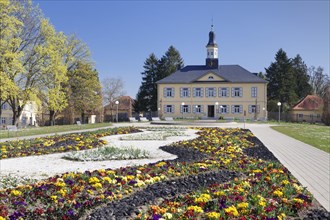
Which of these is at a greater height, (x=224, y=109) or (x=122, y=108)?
(x=122, y=108)

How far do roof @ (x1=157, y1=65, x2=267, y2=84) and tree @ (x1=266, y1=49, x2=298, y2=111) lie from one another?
9.01m

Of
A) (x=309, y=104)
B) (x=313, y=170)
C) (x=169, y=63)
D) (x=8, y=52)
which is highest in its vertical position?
(x=169, y=63)

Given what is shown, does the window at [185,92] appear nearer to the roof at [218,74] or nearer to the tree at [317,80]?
the roof at [218,74]

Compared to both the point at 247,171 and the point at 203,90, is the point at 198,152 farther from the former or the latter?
the point at 203,90

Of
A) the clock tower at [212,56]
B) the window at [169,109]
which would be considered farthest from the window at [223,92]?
the window at [169,109]

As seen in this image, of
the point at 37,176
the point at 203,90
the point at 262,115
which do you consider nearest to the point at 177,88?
the point at 203,90

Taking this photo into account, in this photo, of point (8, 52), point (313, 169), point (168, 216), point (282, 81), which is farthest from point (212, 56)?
point (168, 216)

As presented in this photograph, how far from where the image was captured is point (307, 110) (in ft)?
180

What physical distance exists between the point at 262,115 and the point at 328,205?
1951 inches

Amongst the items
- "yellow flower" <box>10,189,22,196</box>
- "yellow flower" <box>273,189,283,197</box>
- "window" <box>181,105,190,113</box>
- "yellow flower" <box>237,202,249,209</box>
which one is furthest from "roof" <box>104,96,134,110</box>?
"yellow flower" <box>237,202,249,209</box>

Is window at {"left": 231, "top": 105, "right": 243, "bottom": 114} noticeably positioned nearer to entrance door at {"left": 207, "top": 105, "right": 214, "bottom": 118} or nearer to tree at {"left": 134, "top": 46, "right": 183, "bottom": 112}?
entrance door at {"left": 207, "top": 105, "right": 214, "bottom": 118}

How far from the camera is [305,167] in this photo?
30.2 ft

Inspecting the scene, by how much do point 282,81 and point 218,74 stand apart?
13903 millimetres

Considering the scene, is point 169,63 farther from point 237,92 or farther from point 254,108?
point 254,108
